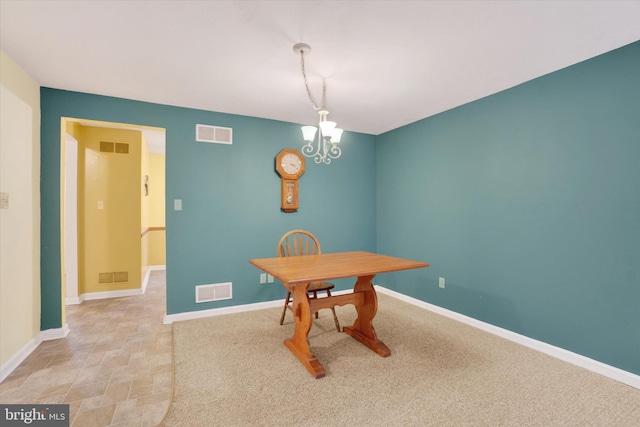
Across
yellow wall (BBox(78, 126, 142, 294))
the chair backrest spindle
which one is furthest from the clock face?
yellow wall (BBox(78, 126, 142, 294))

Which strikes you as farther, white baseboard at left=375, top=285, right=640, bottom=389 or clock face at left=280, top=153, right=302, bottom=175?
clock face at left=280, top=153, right=302, bottom=175

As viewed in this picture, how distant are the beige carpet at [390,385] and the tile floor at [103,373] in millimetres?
138

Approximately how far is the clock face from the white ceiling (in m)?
0.87

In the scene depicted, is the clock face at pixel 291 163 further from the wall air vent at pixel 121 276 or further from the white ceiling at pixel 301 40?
the wall air vent at pixel 121 276

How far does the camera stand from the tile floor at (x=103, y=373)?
177 centimetres

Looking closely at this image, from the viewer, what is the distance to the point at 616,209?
6.95 feet

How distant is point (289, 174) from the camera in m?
3.76

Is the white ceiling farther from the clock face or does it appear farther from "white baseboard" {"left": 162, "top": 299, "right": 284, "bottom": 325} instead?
"white baseboard" {"left": 162, "top": 299, "right": 284, "bottom": 325}

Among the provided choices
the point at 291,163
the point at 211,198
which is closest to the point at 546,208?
the point at 291,163

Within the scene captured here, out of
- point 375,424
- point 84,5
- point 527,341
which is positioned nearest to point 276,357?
point 375,424

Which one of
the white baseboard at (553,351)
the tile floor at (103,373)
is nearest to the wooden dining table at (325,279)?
the tile floor at (103,373)

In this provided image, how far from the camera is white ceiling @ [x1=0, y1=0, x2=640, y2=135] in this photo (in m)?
1.69
